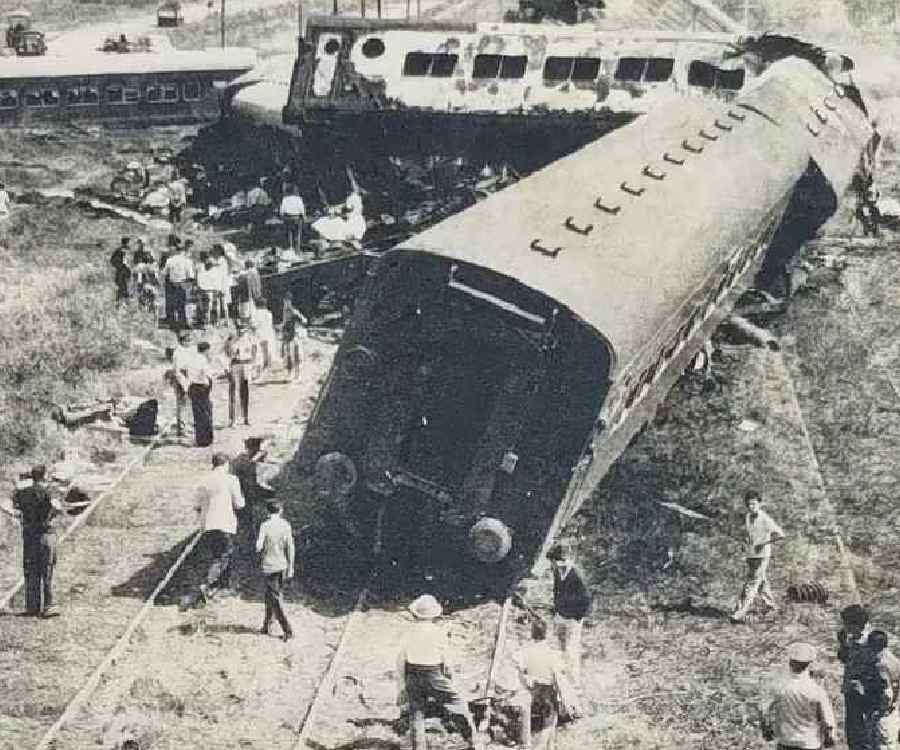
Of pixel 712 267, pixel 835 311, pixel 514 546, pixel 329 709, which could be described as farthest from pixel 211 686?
pixel 835 311

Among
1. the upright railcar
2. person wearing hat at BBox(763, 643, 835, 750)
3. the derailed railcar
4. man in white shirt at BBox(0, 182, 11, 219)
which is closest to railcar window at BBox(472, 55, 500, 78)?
the upright railcar

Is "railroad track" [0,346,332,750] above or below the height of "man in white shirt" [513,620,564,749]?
below

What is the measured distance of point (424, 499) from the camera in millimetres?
12602

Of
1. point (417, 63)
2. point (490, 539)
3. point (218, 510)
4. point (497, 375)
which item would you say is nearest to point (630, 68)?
point (417, 63)

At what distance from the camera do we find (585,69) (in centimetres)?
2636

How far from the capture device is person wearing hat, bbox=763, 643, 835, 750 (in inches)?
351

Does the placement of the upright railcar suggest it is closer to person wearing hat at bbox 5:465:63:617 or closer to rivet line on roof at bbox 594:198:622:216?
rivet line on roof at bbox 594:198:622:216

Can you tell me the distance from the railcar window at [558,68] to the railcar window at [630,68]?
3.08 ft

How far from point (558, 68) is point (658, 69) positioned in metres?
1.97

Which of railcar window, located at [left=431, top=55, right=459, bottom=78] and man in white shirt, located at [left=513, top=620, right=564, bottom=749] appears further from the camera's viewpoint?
railcar window, located at [left=431, top=55, right=459, bottom=78]

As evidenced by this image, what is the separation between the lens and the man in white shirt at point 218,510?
12195mm

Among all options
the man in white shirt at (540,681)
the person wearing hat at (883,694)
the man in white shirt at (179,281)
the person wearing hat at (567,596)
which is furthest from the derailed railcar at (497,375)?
the man in white shirt at (179,281)

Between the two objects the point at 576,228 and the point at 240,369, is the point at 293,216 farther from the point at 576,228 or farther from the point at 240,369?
the point at 576,228

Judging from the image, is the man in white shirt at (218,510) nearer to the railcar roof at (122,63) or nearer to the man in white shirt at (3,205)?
the man in white shirt at (3,205)
